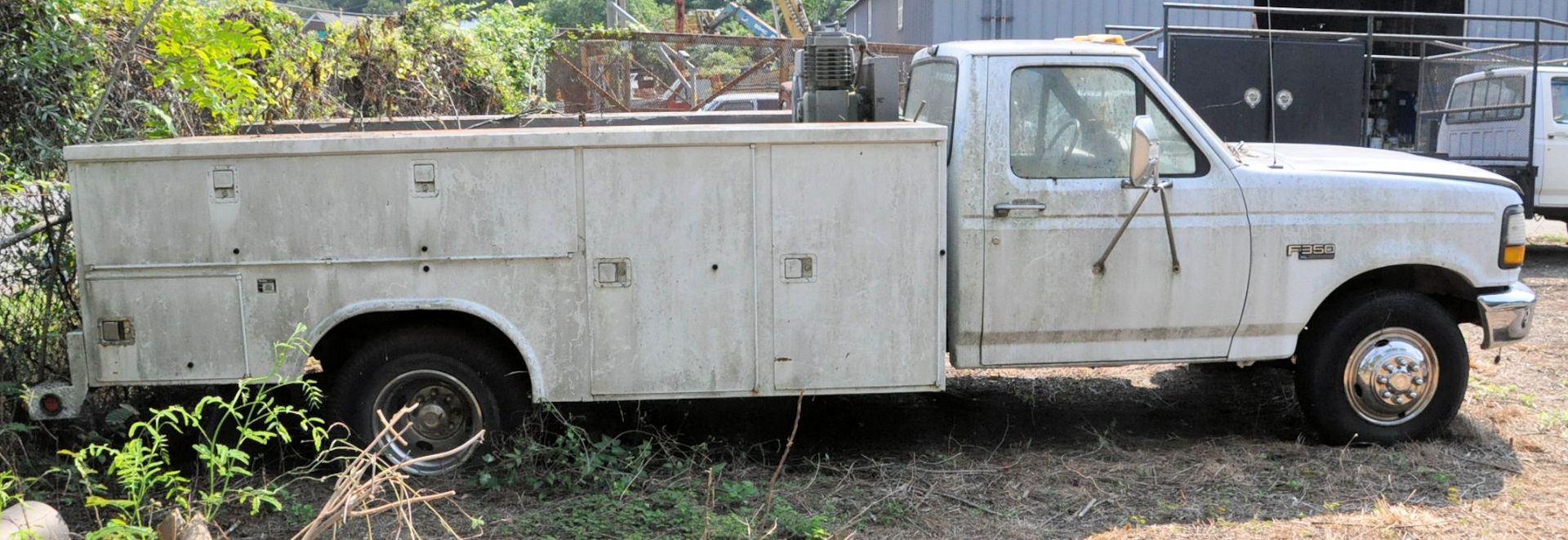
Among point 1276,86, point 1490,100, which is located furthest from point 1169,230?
point 1490,100

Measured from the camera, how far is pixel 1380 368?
559 cm

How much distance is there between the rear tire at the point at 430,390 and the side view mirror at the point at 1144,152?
263 centimetres

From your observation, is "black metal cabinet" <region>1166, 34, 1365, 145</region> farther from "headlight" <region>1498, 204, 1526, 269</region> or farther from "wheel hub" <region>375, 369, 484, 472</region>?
"wheel hub" <region>375, 369, 484, 472</region>

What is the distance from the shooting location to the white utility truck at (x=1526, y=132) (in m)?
12.8

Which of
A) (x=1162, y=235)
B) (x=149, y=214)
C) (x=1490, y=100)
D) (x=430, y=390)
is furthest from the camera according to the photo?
(x=1490, y=100)

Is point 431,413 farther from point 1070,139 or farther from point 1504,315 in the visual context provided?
point 1504,315

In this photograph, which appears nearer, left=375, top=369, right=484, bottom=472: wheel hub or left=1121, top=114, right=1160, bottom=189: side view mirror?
left=1121, top=114, right=1160, bottom=189: side view mirror

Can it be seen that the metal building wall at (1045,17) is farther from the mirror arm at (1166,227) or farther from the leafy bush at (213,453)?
the leafy bush at (213,453)

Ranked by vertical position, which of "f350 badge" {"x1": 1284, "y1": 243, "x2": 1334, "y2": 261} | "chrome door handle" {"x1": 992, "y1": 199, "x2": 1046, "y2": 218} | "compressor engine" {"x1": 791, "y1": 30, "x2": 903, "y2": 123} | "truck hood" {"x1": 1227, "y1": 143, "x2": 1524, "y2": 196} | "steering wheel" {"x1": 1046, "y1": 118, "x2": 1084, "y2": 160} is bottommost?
"f350 badge" {"x1": 1284, "y1": 243, "x2": 1334, "y2": 261}

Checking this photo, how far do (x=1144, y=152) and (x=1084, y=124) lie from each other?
56 centimetres

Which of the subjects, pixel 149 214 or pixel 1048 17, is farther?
pixel 1048 17

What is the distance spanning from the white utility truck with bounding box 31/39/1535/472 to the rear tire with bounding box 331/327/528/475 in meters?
0.01

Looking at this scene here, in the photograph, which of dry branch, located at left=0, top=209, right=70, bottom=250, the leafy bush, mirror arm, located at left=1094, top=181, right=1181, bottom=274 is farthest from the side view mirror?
dry branch, located at left=0, top=209, right=70, bottom=250

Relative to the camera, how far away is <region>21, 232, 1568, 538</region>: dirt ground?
4.85 meters
